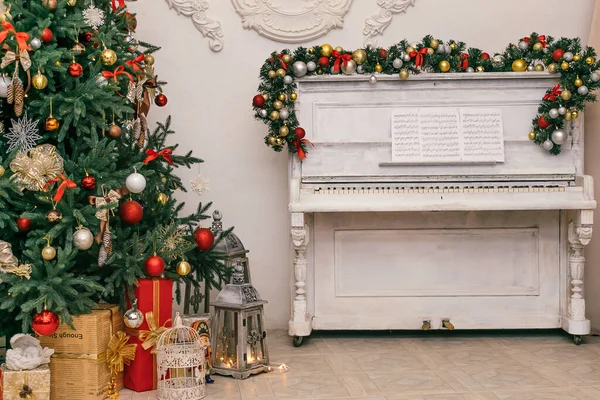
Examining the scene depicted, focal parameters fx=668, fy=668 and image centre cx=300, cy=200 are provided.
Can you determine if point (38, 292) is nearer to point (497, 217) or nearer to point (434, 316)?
point (434, 316)

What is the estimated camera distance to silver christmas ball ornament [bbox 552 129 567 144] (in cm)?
352

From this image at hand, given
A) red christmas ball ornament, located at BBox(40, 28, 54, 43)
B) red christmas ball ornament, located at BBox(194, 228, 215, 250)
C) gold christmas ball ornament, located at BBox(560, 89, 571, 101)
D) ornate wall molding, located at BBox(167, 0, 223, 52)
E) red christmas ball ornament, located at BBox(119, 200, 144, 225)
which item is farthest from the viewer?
ornate wall molding, located at BBox(167, 0, 223, 52)

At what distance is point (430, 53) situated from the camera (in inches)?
142

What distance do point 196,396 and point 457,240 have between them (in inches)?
70.4

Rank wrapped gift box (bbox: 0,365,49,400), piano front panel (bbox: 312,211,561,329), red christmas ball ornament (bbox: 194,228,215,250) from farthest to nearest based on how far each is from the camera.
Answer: piano front panel (bbox: 312,211,561,329) < red christmas ball ornament (bbox: 194,228,215,250) < wrapped gift box (bbox: 0,365,49,400)

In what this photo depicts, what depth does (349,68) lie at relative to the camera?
362 cm

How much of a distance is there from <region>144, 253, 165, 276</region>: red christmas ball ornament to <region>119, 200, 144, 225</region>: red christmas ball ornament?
0.66 ft

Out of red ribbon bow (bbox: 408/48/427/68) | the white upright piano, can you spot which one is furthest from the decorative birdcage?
red ribbon bow (bbox: 408/48/427/68)

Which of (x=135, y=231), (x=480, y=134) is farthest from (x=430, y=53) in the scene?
(x=135, y=231)

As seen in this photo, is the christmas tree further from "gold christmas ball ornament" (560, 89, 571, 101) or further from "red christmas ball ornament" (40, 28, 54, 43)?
"gold christmas ball ornament" (560, 89, 571, 101)

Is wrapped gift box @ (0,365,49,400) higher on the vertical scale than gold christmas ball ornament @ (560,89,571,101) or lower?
lower

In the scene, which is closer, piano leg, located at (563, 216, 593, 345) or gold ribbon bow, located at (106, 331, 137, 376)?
gold ribbon bow, located at (106, 331, 137, 376)

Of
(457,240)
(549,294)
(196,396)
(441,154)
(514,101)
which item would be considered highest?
(514,101)

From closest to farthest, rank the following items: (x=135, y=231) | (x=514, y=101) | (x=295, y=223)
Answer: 1. (x=135, y=231)
2. (x=295, y=223)
3. (x=514, y=101)
